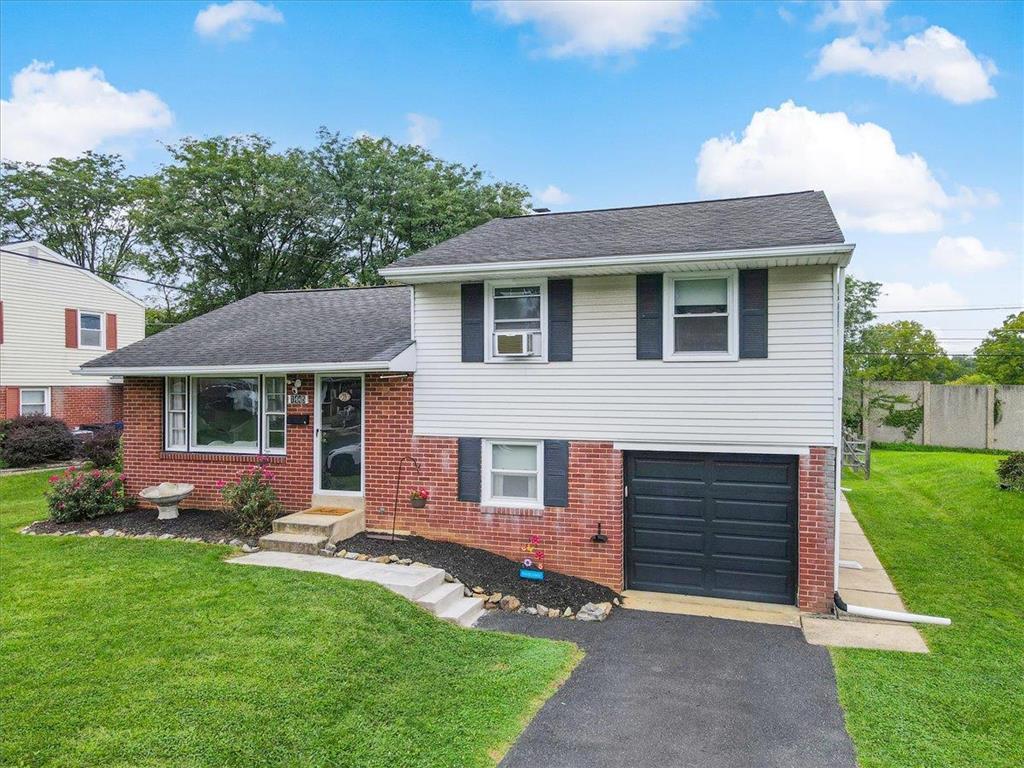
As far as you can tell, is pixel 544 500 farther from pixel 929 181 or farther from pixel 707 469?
pixel 929 181

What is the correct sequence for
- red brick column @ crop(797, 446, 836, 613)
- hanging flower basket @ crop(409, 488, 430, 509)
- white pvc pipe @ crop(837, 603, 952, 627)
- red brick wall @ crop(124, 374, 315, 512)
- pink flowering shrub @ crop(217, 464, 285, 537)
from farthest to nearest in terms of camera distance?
red brick wall @ crop(124, 374, 315, 512) → pink flowering shrub @ crop(217, 464, 285, 537) → hanging flower basket @ crop(409, 488, 430, 509) → red brick column @ crop(797, 446, 836, 613) → white pvc pipe @ crop(837, 603, 952, 627)

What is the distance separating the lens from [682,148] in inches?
612

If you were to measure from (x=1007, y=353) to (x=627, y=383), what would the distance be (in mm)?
29371

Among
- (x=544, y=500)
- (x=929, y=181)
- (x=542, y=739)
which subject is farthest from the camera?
(x=929, y=181)

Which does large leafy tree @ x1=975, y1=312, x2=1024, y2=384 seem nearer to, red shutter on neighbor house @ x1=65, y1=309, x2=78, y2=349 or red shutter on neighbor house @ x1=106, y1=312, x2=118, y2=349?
red shutter on neighbor house @ x1=106, y1=312, x2=118, y2=349

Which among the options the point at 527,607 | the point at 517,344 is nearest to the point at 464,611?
the point at 527,607

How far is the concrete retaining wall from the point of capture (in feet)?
70.4

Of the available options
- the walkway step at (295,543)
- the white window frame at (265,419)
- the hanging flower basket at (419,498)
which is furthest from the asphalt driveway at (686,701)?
the white window frame at (265,419)

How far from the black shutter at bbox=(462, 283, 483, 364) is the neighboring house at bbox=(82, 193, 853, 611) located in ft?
0.09

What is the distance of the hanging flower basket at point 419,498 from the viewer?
29.3 feet

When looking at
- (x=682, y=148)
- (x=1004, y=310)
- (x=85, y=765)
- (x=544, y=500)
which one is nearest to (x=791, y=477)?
(x=544, y=500)

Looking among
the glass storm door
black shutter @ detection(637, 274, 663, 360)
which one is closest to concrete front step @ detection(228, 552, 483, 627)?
the glass storm door

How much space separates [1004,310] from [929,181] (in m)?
12.5

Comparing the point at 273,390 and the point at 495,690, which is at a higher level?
the point at 273,390
